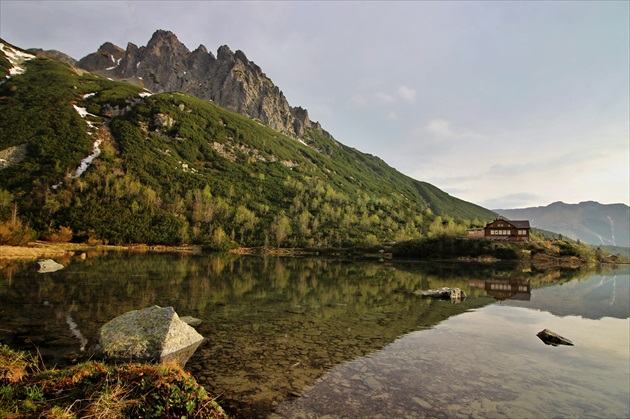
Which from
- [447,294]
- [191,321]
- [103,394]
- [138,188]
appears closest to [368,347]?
[191,321]

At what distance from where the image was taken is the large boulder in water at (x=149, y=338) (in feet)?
40.7

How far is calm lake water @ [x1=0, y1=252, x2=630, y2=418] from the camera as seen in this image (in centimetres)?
998

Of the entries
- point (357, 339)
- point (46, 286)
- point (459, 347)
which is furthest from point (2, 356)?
point (46, 286)

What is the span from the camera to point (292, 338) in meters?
16.3

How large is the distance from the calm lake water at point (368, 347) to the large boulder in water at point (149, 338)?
2.90ft

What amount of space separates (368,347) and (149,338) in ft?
32.2

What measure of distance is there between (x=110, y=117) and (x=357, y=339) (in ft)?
708

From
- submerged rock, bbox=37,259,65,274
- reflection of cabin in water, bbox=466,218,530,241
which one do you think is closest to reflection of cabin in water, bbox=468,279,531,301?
submerged rock, bbox=37,259,65,274

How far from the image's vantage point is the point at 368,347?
597 inches

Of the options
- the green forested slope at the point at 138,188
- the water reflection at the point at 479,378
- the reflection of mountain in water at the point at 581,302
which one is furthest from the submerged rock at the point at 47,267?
the green forested slope at the point at 138,188

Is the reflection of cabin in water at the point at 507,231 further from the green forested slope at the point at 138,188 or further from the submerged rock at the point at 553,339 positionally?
the submerged rock at the point at 553,339

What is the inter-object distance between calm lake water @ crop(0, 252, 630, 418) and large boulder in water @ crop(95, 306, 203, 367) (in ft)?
2.90

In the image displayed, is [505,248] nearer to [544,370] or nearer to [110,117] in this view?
[544,370]

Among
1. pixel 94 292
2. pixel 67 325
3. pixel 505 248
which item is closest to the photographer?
pixel 67 325
